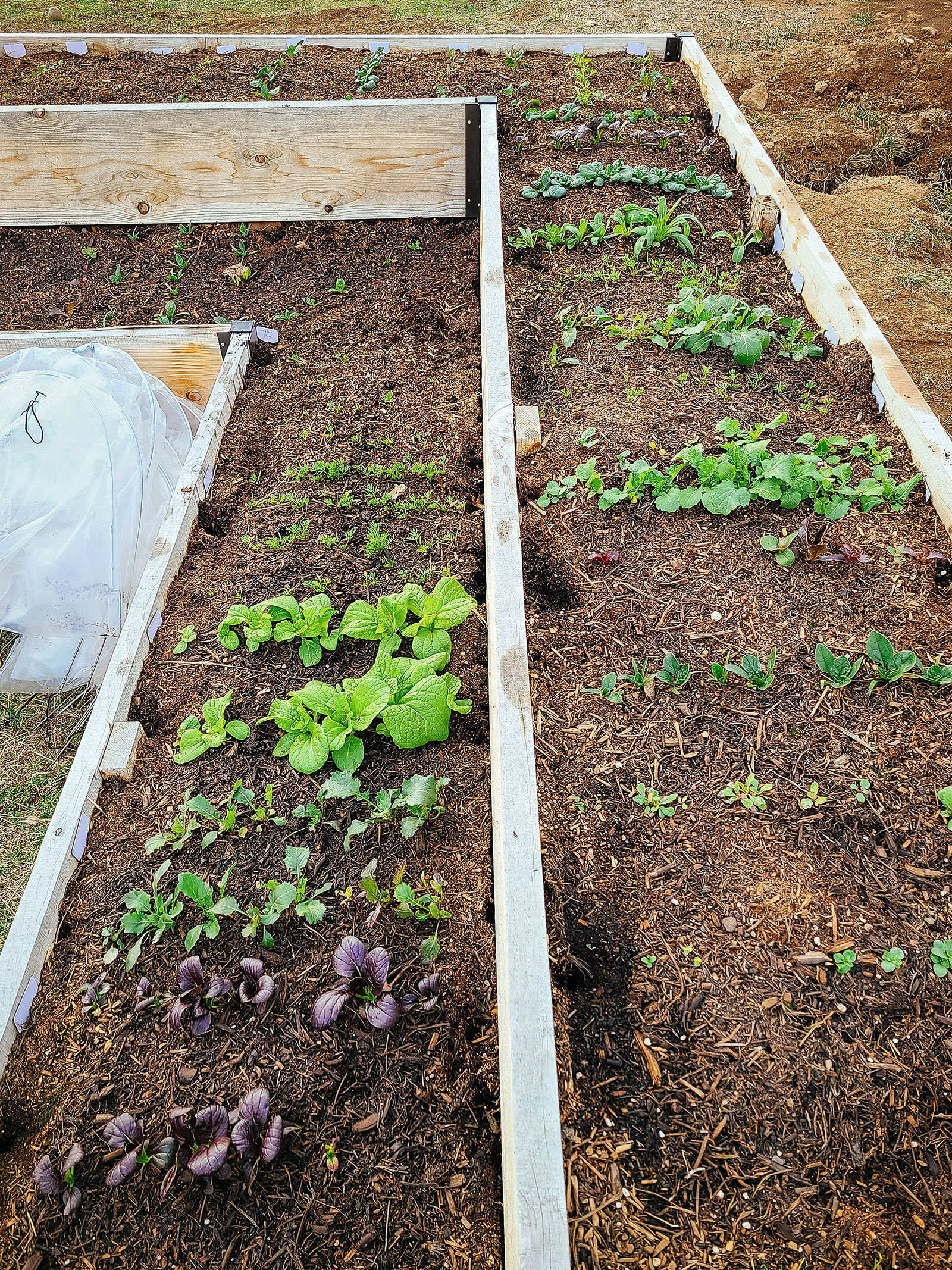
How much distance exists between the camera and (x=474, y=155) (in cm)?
374

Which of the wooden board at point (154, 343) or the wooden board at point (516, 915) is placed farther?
the wooden board at point (154, 343)

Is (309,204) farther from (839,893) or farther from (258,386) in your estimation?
(839,893)

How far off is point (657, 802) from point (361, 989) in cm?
79

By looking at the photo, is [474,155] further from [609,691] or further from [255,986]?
[255,986]

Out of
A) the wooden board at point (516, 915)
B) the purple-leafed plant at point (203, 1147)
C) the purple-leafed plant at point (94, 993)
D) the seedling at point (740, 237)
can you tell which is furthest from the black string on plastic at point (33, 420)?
the seedling at point (740, 237)

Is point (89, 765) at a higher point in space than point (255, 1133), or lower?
higher

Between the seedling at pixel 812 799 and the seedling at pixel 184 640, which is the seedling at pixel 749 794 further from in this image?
the seedling at pixel 184 640

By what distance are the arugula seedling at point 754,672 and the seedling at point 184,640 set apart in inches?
61.7

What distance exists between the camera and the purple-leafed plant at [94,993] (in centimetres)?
173

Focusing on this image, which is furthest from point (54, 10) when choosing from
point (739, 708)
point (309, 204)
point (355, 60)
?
point (739, 708)

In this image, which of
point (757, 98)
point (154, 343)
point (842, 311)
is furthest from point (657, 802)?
point (757, 98)

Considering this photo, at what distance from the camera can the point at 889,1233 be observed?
4.43ft

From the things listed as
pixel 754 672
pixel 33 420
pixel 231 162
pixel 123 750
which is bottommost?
pixel 123 750

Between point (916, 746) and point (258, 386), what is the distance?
2722mm
